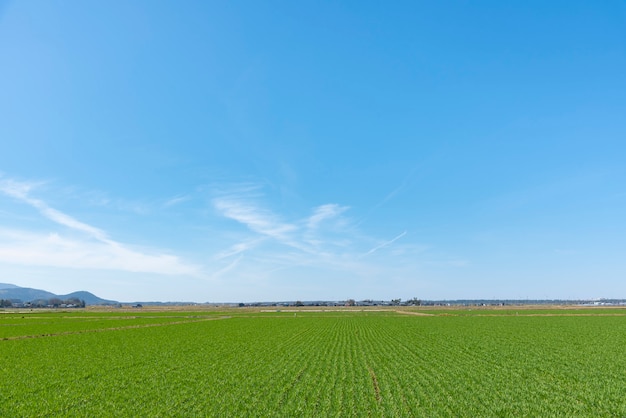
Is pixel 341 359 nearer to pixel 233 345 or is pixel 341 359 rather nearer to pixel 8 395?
pixel 233 345

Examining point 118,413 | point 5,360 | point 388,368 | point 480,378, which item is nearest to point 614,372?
point 480,378

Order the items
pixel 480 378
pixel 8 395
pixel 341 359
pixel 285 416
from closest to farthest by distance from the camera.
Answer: pixel 285 416
pixel 8 395
pixel 480 378
pixel 341 359

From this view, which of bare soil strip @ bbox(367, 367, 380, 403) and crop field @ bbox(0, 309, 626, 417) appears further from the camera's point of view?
bare soil strip @ bbox(367, 367, 380, 403)

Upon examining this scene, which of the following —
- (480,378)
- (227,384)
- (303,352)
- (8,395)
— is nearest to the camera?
(8,395)

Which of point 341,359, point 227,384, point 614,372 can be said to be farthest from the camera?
point 341,359

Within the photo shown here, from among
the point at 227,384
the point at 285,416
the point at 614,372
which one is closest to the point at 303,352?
the point at 227,384

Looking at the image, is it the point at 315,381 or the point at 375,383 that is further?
the point at 315,381

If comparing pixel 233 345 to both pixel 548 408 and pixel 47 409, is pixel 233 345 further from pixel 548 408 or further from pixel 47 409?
pixel 548 408

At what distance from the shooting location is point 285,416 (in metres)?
14.8

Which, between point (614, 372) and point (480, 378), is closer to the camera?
point (480, 378)

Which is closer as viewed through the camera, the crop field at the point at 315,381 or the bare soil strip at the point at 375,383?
the crop field at the point at 315,381

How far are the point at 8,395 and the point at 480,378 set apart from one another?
88.9 ft

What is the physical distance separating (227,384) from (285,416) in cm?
676

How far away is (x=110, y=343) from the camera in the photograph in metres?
39.8
